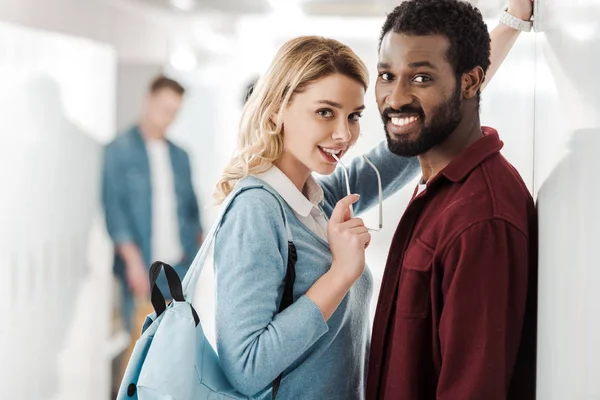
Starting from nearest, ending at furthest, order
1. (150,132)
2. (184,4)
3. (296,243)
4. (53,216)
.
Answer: (296,243)
(53,216)
(150,132)
(184,4)

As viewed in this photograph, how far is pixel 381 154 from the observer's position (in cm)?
129

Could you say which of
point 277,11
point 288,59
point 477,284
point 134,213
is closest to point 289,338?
point 477,284

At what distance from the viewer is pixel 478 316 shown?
78 centimetres

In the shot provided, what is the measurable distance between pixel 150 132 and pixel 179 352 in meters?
2.32

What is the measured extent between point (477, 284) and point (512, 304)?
0.19 feet

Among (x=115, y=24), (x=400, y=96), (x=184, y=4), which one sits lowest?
(x=400, y=96)

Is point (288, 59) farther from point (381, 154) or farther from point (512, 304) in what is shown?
point (512, 304)

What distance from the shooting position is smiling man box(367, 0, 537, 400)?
79 centimetres

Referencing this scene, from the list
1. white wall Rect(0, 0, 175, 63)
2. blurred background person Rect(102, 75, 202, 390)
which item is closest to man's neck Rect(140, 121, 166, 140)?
blurred background person Rect(102, 75, 202, 390)

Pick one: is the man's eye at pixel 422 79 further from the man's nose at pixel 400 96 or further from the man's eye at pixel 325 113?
the man's eye at pixel 325 113

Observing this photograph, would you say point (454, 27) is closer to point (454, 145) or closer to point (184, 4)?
point (454, 145)

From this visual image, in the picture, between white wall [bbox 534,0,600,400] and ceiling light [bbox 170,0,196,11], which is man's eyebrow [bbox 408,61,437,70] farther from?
ceiling light [bbox 170,0,196,11]

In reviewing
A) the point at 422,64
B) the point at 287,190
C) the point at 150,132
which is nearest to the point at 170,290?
the point at 287,190

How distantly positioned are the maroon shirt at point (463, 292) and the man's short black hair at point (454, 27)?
0.33 feet
